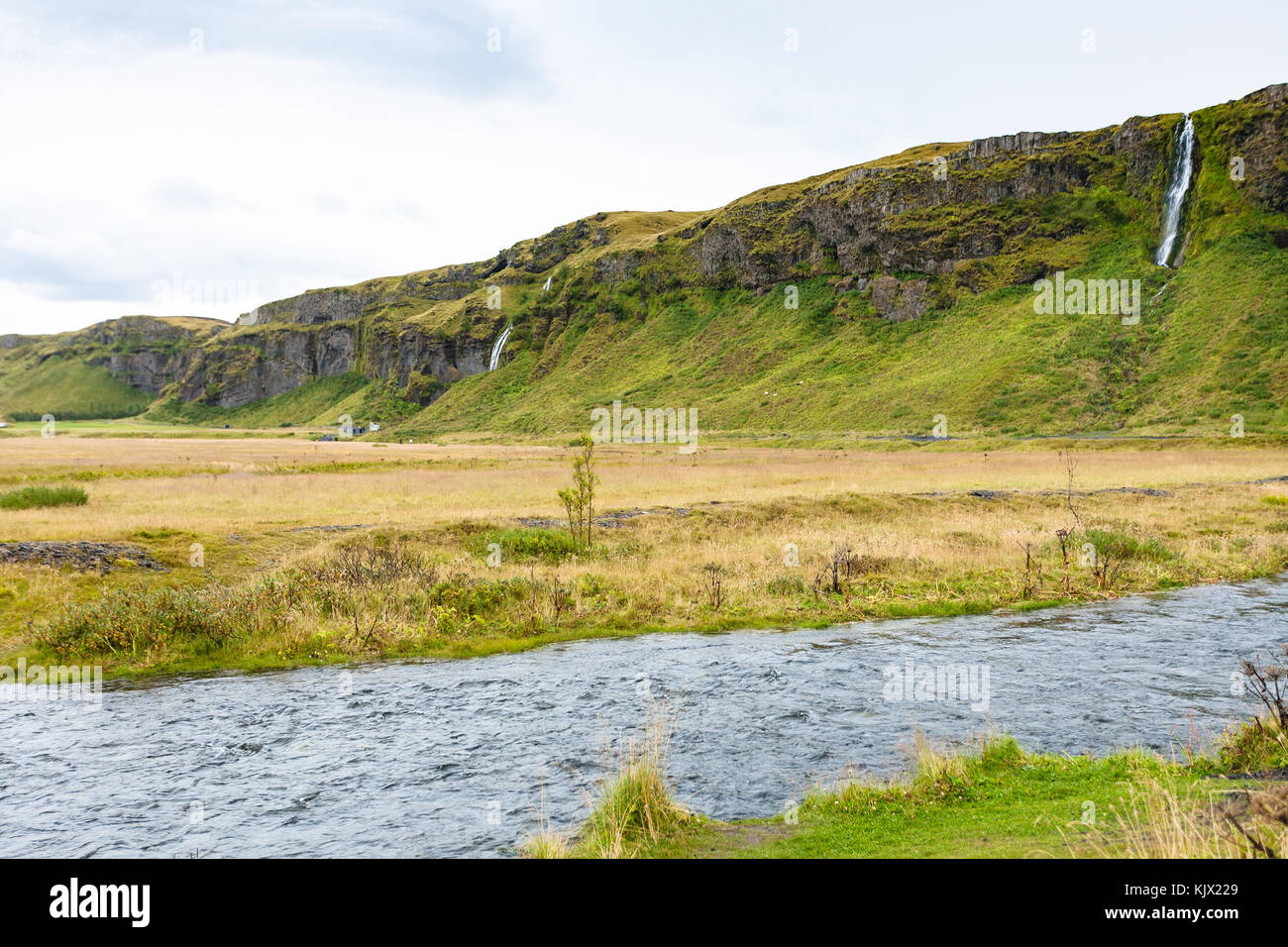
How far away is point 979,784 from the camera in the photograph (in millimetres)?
9820

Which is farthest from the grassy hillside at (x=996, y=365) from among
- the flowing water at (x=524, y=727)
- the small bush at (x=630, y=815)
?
the small bush at (x=630, y=815)

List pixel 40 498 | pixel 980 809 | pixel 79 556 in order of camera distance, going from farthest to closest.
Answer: pixel 40 498
pixel 79 556
pixel 980 809

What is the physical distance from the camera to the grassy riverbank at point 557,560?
61.8 ft

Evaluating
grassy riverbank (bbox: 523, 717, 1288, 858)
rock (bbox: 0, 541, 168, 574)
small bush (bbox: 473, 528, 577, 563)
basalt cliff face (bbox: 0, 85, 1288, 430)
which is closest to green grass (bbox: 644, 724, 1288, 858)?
grassy riverbank (bbox: 523, 717, 1288, 858)

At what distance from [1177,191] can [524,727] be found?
153 meters

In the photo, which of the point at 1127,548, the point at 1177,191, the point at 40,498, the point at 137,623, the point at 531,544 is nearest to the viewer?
the point at 137,623

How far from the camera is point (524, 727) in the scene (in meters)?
13.3

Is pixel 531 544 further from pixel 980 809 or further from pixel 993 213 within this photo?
pixel 993 213

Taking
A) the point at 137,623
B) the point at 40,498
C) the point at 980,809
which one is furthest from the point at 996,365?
the point at 980,809

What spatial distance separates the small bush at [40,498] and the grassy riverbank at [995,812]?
1448 inches

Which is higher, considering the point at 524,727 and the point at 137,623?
the point at 137,623

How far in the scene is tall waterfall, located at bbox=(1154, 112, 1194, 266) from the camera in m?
126

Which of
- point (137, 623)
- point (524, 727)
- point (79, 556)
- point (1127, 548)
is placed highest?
point (79, 556)
